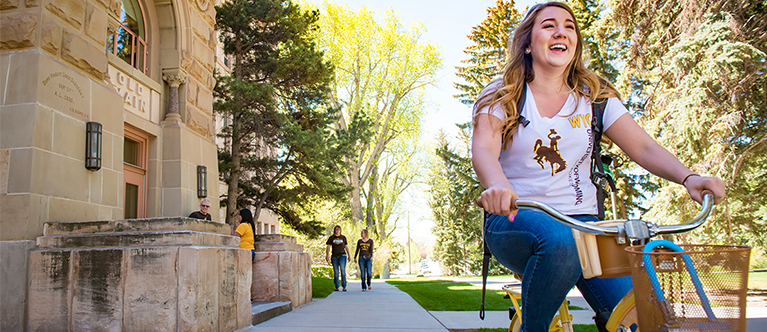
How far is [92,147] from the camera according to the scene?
7762 mm

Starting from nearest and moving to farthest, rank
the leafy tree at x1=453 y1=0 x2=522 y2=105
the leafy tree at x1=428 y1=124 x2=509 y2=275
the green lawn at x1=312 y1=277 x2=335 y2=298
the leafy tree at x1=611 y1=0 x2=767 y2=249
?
the leafy tree at x1=611 y1=0 x2=767 y2=249, the green lawn at x1=312 y1=277 x2=335 y2=298, the leafy tree at x1=453 y1=0 x2=522 y2=105, the leafy tree at x1=428 y1=124 x2=509 y2=275

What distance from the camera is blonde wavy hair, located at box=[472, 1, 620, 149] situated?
232cm

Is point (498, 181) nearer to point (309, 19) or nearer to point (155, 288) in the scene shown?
point (155, 288)

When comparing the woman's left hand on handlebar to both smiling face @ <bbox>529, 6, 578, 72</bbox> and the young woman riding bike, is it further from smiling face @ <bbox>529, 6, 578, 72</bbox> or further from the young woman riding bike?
smiling face @ <bbox>529, 6, 578, 72</bbox>

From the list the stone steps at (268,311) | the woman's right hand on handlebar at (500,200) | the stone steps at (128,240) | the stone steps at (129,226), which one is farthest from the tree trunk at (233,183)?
the woman's right hand on handlebar at (500,200)

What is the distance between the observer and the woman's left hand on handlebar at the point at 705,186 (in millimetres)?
1902


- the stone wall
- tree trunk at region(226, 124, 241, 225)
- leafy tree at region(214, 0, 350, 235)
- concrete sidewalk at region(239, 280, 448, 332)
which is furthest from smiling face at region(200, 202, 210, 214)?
tree trunk at region(226, 124, 241, 225)

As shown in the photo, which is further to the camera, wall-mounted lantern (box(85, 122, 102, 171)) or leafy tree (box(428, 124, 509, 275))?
leafy tree (box(428, 124, 509, 275))

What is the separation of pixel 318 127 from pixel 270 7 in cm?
393

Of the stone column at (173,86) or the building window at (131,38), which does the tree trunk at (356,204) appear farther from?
the building window at (131,38)

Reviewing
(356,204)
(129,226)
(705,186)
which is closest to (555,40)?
(705,186)

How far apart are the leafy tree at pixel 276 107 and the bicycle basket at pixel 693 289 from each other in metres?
14.1

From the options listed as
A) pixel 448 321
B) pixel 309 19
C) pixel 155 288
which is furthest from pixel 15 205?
pixel 309 19

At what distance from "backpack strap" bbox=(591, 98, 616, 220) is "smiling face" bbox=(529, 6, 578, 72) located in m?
0.23
